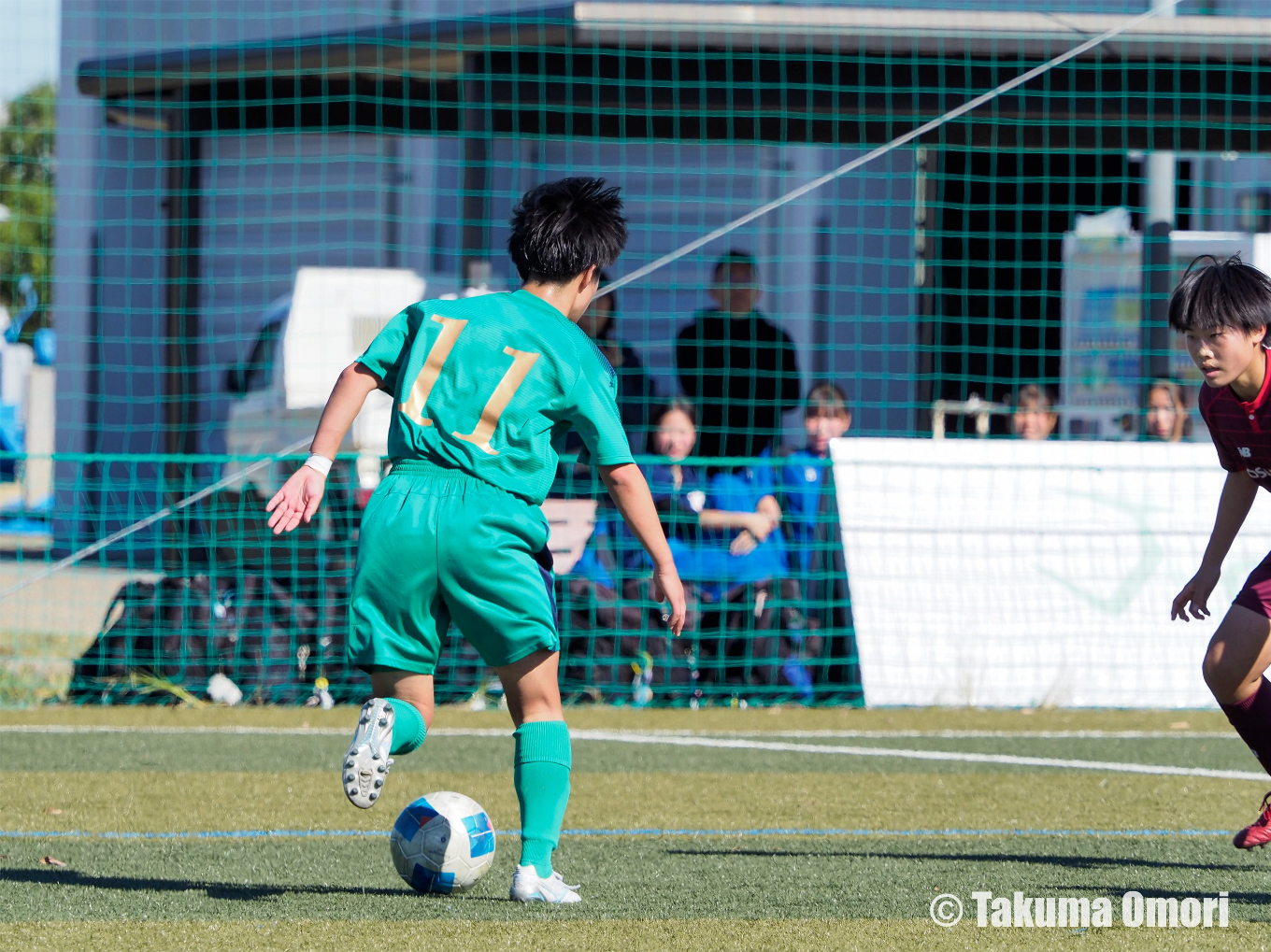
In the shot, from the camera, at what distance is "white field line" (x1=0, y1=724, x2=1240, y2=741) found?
7547mm

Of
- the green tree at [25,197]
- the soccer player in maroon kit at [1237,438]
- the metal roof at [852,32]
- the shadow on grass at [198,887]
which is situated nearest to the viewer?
the shadow on grass at [198,887]

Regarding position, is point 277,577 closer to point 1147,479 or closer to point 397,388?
point 1147,479

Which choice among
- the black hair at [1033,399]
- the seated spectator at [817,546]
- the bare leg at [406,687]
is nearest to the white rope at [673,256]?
the seated spectator at [817,546]

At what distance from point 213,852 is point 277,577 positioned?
4.31 m

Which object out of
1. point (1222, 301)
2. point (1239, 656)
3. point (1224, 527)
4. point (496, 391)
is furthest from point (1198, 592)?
point (496, 391)

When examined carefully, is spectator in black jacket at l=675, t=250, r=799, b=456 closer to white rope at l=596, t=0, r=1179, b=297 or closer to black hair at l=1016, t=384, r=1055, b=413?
white rope at l=596, t=0, r=1179, b=297

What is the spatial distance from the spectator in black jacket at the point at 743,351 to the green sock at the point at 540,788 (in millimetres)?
5358

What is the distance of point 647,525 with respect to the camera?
3828 mm

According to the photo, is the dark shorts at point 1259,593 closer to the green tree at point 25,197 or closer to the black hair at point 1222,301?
the black hair at point 1222,301

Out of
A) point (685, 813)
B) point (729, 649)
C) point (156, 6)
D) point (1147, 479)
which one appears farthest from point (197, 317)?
point (685, 813)

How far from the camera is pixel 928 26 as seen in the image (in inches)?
433

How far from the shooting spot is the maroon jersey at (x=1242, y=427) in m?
4.23

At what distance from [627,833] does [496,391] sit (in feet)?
5.76

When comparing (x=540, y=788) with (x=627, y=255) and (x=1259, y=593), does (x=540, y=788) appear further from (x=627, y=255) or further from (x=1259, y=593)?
(x=627, y=255)
